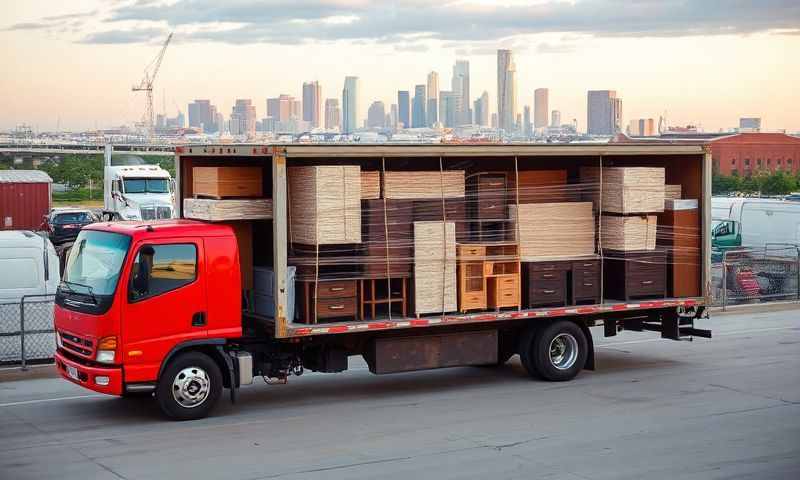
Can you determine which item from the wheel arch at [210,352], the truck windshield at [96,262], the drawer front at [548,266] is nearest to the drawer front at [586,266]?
the drawer front at [548,266]

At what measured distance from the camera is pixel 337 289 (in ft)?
45.7

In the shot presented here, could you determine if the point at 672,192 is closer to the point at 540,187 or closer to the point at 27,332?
the point at 540,187

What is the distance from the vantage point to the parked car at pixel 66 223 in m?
42.5

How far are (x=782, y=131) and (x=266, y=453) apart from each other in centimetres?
11217

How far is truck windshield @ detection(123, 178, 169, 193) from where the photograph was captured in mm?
43531

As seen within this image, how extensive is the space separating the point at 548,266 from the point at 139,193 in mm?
30842

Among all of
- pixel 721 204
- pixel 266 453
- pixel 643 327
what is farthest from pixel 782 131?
pixel 266 453

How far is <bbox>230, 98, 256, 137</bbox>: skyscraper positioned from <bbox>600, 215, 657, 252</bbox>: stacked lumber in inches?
2351

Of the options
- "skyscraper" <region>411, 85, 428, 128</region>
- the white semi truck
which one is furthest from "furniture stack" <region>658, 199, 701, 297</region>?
"skyscraper" <region>411, 85, 428, 128</region>

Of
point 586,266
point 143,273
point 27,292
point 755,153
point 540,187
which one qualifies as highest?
point 755,153

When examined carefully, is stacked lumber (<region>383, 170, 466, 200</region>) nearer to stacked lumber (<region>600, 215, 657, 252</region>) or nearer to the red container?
stacked lumber (<region>600, 215, 657, 252</region>)

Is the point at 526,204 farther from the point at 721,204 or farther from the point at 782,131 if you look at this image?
the point at 782,131

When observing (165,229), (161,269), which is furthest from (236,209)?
(161,269)

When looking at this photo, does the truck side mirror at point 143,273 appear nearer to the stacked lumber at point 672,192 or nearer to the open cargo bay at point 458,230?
the open cargo bay at point 458,230
